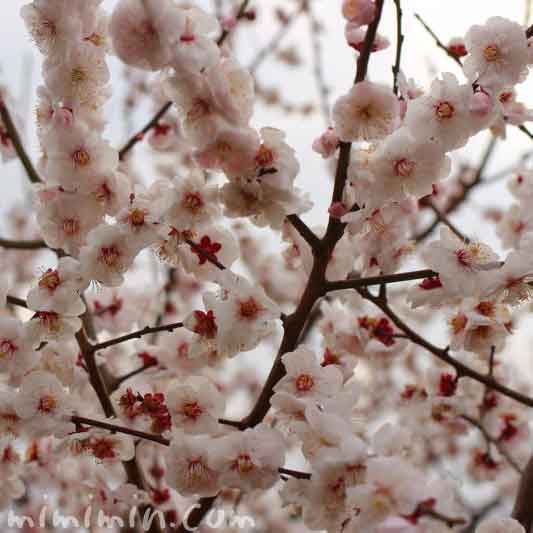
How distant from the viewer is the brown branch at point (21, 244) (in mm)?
2729

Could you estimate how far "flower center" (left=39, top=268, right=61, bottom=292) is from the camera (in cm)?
180

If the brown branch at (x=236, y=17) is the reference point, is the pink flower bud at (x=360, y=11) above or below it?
below

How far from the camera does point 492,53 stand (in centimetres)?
164

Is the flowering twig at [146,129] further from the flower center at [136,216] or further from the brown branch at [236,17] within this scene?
the flower center at [136,216]

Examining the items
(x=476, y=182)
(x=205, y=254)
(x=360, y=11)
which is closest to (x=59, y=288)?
(x=205, y=254)

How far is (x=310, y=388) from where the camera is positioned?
1704mm

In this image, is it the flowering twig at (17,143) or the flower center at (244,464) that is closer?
the flower center at (244,464)

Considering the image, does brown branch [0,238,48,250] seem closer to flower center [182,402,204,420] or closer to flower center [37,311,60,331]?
flower center [37,311,60,331]

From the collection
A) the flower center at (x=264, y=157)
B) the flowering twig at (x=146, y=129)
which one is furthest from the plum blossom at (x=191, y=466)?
the flowering twig at (x=146, y=129)

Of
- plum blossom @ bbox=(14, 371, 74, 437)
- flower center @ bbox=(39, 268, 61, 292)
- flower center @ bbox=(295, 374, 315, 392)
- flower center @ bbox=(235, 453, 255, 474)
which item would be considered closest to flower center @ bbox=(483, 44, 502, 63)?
flower center @ bbox=(295, 374, 315, 392)

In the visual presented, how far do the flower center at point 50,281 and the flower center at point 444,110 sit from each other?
1.03 meters

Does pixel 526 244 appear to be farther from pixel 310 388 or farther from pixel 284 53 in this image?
pixel 284 53

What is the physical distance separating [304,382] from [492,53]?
91cm

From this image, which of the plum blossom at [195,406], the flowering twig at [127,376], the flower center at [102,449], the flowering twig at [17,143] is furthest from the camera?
the flowering twig at [17,143]
